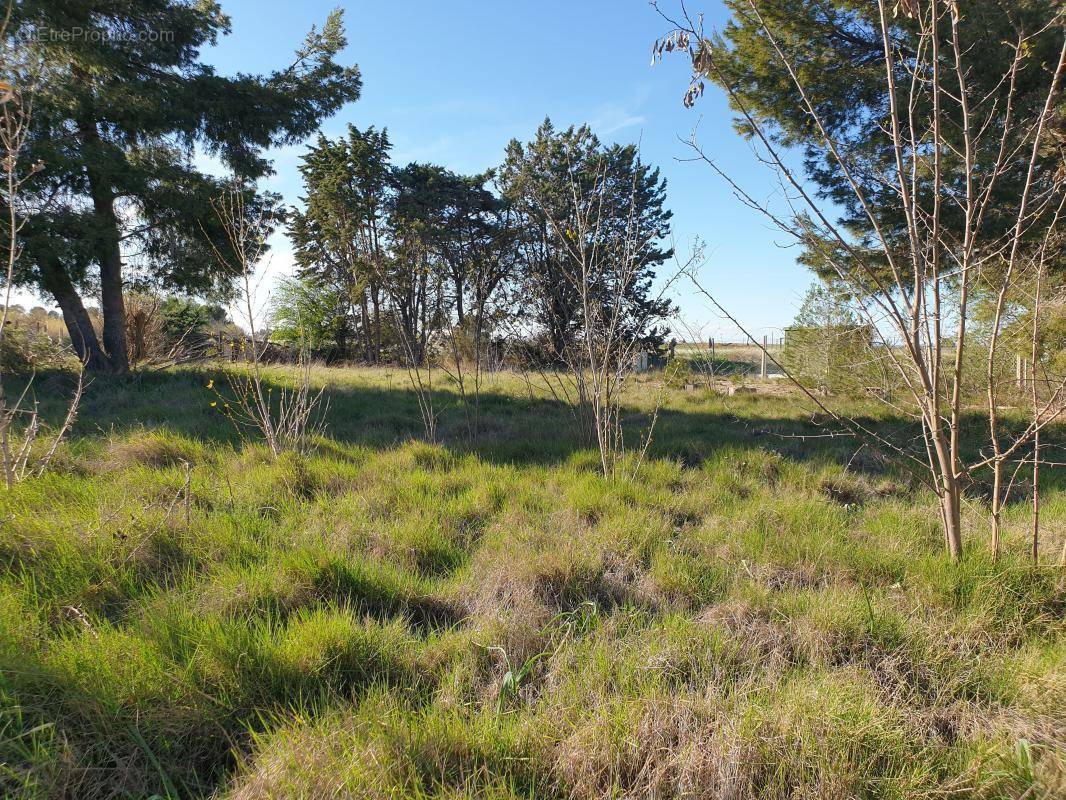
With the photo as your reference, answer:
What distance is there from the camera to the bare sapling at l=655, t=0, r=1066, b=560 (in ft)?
6.34

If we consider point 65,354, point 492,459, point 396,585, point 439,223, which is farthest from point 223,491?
point 439,223

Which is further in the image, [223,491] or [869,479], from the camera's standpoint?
[869,479]

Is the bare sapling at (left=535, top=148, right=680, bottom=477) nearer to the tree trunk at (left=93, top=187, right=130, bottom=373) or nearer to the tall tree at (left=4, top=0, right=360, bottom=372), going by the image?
the tall tree at (left=4, top=0, right=360, bottom=372)

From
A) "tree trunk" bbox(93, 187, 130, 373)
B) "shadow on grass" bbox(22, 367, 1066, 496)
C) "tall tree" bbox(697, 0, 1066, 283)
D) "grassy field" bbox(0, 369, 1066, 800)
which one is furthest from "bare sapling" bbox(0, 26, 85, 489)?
"tall tree" bbox(697, 0, 1066, 283)

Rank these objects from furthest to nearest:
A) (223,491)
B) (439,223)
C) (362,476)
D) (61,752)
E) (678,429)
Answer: (439,223), (678,429), (362,476), (223,491), (61,752)

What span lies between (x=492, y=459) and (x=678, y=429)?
8.51 feet

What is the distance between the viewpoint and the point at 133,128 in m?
7.98

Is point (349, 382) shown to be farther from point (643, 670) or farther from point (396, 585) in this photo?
point (643, 670)

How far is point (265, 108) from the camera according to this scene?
8.64 metres

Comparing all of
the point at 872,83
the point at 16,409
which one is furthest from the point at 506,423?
the point at 872,83

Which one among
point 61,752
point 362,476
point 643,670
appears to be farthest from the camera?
point 362,476

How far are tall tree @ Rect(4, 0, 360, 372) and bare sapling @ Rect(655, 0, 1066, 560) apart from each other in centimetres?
726

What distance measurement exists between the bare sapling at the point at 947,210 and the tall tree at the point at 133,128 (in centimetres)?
726

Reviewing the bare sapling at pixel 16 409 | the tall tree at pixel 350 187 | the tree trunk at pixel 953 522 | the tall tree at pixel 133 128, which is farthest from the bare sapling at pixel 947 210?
the tall tree at pixel 350 187
